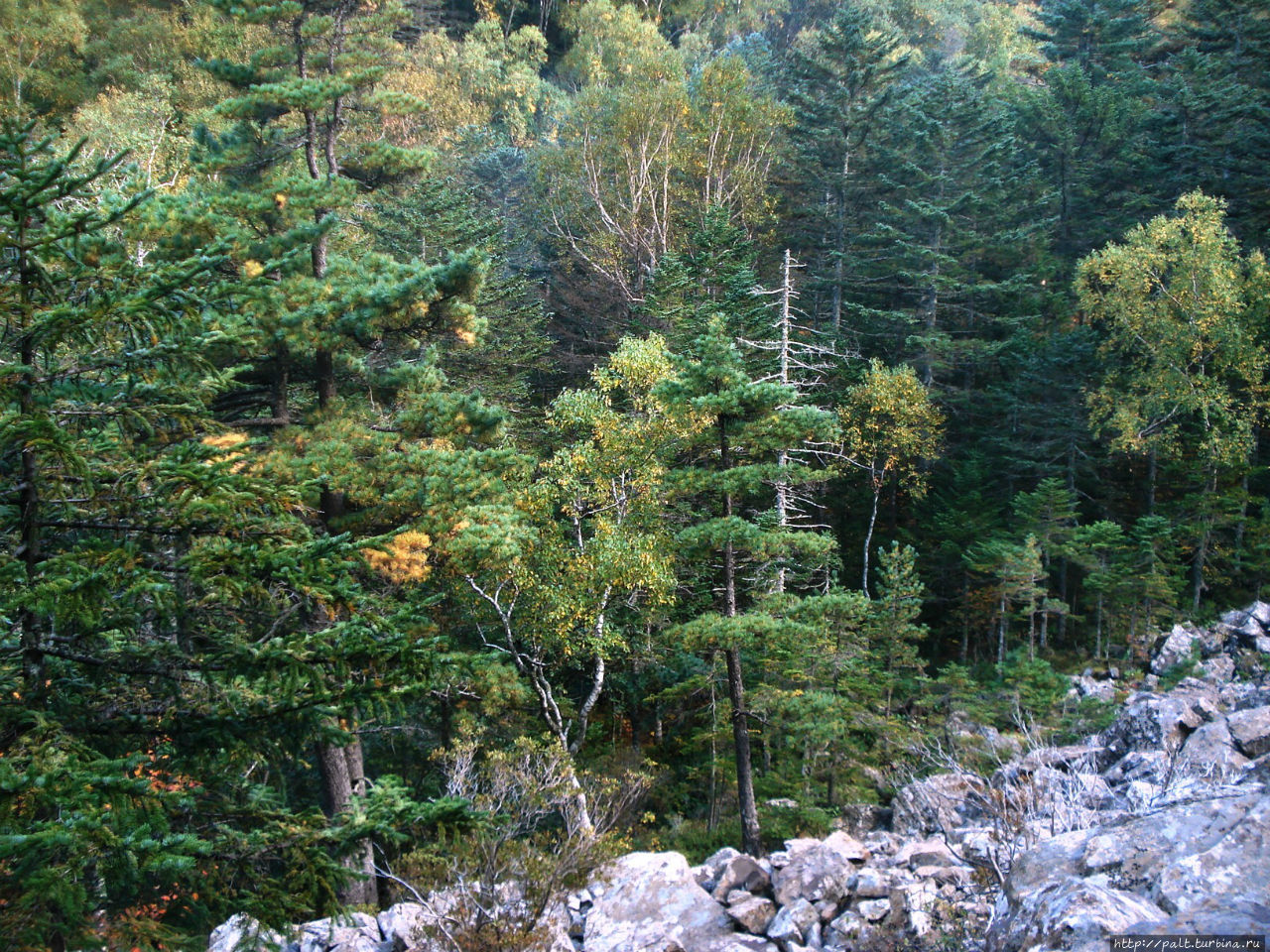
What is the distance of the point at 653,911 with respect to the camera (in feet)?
33.6

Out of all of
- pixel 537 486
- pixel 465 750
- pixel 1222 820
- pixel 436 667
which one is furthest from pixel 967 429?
pixel 436 667

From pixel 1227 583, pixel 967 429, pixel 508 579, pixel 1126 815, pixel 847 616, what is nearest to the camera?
pixel 1126 815

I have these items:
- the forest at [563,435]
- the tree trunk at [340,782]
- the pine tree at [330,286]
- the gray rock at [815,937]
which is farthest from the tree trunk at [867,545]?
the tree trunk at [340,782]

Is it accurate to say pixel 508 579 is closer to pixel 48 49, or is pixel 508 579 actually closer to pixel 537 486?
pixel 537 486

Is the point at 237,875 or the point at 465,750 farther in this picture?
the point at 465,750

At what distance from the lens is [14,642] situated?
5.59 metres

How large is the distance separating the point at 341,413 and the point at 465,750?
19.3ft

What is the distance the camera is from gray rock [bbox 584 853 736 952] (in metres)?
9.79

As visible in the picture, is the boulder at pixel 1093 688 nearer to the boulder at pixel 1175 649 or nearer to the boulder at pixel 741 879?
the boulder at pixel 1175 649

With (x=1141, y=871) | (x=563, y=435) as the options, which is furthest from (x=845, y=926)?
(x=563, y=435)

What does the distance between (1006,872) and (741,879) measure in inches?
153

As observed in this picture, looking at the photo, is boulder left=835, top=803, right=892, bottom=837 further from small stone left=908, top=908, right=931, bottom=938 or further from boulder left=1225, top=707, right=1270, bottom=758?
small stone left=908, top=908, right=931, bottom=938

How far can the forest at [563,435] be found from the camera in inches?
223

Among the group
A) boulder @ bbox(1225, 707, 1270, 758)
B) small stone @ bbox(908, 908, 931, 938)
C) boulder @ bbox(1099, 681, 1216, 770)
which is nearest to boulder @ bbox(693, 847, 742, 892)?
small stone @ bbox(908, 908, 931, 938)
